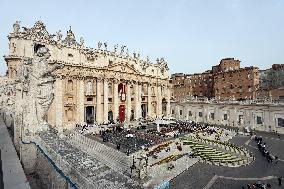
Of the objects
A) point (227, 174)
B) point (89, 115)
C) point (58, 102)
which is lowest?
point (227, 174)

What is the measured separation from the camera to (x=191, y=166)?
2262 cm

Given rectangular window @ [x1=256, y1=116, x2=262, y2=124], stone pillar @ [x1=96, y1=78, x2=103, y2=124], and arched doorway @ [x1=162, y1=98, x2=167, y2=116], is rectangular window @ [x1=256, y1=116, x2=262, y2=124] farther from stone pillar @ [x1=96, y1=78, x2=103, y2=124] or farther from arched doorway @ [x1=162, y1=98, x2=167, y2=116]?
stone pillar @ [x1=96, y1=78, x2=103, y2=124]

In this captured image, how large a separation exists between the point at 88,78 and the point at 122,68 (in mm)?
8726

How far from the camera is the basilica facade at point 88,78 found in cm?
3475

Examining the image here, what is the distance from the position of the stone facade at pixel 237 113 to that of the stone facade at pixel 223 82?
5.57 metres

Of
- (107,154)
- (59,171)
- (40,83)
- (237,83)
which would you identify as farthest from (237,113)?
(59,171)

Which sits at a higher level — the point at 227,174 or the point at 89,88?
the point at 89,88

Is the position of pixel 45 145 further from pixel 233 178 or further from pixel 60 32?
pixel 60 32

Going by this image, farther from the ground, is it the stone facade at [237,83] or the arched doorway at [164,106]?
the stone facade at [237,83]

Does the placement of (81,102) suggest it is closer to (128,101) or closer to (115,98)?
(115,98)

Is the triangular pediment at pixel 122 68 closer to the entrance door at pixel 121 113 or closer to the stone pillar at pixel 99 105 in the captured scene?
the stone pillar at pixel 99 105

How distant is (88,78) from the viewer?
41281 mm

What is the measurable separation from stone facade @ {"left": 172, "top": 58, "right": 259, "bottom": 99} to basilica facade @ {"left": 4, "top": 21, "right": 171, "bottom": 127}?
793 inches

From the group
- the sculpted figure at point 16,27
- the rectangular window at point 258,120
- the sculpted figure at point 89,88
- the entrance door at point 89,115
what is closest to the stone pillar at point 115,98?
the entrance door at point 89,115
